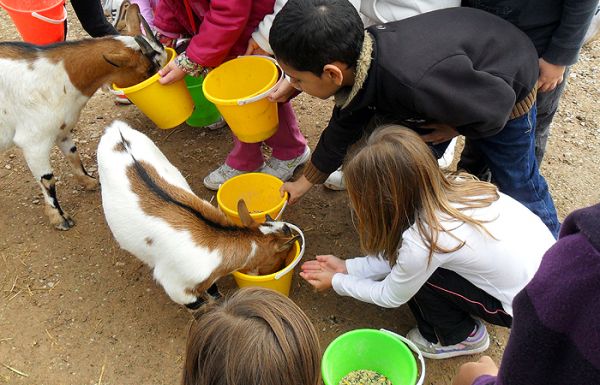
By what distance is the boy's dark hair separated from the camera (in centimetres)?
243

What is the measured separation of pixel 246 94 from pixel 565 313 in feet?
10.1

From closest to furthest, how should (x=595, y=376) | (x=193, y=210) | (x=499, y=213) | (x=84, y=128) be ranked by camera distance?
(x=595, y=376) < (x=499, y=213) < (x=193, y=210) < (x=84, y=128)

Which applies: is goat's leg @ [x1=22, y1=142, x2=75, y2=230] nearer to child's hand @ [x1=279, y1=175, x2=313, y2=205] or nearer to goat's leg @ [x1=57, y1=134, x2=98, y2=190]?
goat's leg @ [x1=57, y1=134, x2=98, y2=190]

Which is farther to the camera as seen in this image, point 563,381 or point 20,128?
point 20,128

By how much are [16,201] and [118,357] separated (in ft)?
5.66

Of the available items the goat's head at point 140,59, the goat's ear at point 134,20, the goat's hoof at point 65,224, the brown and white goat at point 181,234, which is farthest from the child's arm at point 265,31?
the goat's hoof at point 65,224

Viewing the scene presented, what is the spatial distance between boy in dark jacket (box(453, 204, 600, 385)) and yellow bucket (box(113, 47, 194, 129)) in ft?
9.62

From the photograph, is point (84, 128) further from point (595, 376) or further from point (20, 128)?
point (595, 376)

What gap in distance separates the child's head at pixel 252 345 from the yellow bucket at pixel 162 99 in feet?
6.78

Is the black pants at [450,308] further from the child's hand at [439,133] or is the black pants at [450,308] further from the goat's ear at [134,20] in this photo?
the goat's ear at [134,20]

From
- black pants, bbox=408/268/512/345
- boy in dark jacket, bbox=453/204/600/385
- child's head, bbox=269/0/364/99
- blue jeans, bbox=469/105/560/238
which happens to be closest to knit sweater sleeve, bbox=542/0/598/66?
blue jeans, bbox=469/105/560/238

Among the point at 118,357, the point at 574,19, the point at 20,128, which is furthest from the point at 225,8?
the point at 118,357

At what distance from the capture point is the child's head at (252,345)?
1.66 metres

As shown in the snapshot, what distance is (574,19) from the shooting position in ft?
8.57
